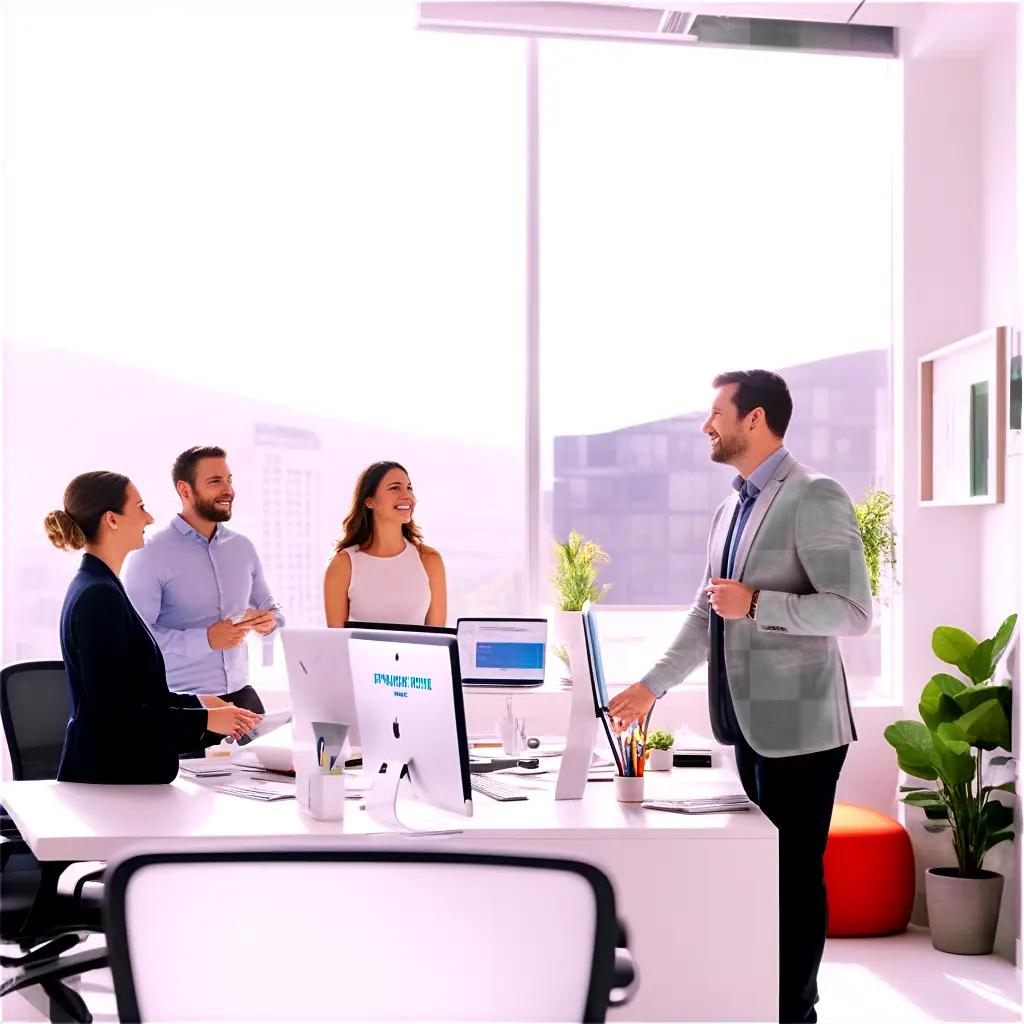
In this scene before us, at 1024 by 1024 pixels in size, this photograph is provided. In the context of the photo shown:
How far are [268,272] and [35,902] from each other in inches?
130

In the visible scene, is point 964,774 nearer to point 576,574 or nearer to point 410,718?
point 576,574

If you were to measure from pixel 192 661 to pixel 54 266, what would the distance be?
2.13 m

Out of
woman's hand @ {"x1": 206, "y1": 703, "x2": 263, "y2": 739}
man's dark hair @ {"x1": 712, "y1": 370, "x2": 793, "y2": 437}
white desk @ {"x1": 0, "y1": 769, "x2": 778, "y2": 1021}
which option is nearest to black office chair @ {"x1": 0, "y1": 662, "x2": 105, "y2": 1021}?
white desk @ {"x1": 0, "y1": 769, "x2": 778, "y2": 1021}

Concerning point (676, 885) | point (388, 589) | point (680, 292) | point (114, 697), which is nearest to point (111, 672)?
point (114, 697)

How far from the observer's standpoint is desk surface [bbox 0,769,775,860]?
260cm

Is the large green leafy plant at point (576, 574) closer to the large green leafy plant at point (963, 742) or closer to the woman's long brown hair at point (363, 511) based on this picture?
the woman's long brown hair at point (363, 511)

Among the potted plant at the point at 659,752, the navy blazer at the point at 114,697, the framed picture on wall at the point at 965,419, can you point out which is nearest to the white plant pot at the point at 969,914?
the framed picture on wall at the point at 965,419

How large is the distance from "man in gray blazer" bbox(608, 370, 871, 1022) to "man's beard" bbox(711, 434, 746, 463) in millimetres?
85

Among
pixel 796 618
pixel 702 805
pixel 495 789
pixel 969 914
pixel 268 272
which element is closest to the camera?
pixel 702 805

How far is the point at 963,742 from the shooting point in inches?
179

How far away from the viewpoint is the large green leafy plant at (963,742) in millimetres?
4555

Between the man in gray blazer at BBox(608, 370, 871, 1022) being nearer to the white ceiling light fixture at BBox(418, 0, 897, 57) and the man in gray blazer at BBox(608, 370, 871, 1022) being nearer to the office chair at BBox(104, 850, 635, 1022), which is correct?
the office chair at BBox(104, 850, 635, 1022)

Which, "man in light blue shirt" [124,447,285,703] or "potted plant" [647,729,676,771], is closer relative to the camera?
"potted plant" [647,729,676,771]

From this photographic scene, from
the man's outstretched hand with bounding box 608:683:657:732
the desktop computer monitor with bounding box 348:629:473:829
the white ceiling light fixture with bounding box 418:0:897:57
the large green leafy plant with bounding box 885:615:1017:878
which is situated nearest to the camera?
the desktop computer monitor with bounding box 348:629:473:829
